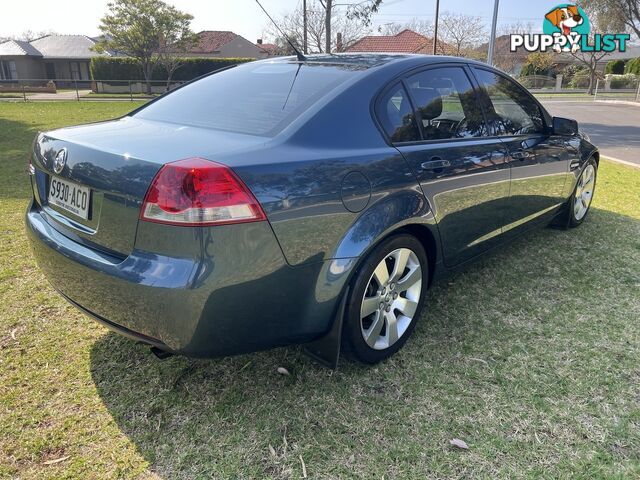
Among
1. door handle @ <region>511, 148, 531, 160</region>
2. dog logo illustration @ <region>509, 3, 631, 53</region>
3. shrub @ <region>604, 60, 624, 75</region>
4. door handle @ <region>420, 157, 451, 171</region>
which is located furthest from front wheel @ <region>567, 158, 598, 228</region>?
shrub @ <region>604, 60, 624, 75</region>

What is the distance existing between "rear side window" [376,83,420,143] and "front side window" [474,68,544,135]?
92 cm

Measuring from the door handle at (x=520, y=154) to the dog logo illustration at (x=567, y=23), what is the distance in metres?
34.0

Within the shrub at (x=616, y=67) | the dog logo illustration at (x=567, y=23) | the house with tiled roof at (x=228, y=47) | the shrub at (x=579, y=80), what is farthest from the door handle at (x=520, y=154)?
the shrub at (x=616, y=67)

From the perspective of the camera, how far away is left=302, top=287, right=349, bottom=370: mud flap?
91.4 inches

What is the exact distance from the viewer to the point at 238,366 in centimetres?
266

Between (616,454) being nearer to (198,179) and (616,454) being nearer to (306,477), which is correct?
(306,477)

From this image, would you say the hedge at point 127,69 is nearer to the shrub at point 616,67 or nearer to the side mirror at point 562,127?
the shrub at point 616,67

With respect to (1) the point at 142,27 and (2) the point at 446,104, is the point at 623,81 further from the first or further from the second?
(2) the point at 446,104

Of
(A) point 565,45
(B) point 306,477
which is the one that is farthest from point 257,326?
(A) point 565,45

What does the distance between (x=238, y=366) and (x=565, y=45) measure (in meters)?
38.8

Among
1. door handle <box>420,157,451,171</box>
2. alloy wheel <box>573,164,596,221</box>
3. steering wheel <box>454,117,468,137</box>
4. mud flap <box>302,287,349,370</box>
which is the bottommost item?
mud flap <box>302,287,349,370</box>

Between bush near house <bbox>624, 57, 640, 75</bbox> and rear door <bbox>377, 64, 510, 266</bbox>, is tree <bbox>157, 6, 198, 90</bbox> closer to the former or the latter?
rear door <bbox>377, 64, 510, 266</bbox>

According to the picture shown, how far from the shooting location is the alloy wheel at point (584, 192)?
186 inches

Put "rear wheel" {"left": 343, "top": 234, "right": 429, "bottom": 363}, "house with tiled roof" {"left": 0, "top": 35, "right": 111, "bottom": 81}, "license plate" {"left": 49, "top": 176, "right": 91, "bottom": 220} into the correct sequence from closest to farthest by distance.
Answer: "license plate" {"left": 49, "top": 176, "right": 91, "bottom": 220}, "rear wheel" {"left": 343, "top": 234, "right": 429, "bottom": 363}, "house with tiled roof" {"left": 0, "top": 35, "right": 111, "bottom": 81}
